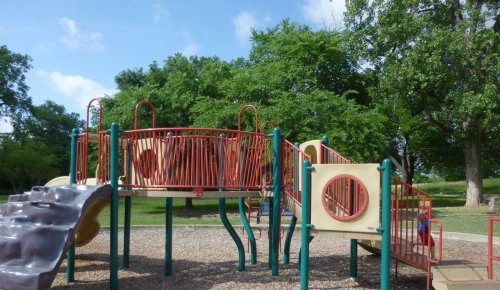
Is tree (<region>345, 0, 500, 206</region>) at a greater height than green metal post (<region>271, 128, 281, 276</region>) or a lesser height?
greater

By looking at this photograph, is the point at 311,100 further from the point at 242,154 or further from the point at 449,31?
the point at 242,154

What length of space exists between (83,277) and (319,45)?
19.8 meters

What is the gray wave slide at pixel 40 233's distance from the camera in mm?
5496

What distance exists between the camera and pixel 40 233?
5871 mm

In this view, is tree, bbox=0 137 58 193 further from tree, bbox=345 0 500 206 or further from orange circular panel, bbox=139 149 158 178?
orange circular panel, bbox=139 149 158 178

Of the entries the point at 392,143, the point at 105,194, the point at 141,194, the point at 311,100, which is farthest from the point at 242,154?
the point at 392,143

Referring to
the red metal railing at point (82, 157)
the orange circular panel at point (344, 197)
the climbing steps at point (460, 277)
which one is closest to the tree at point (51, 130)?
the red metal railing at point (82, 157)

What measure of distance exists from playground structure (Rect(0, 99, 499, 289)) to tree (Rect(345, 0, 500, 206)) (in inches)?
736

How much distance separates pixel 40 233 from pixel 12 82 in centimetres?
4838

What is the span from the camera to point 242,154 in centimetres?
754

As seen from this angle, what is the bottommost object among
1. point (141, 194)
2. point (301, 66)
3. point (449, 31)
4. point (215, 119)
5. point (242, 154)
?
point (141, 194)

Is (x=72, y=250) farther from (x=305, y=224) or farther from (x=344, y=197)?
(x=344, y=197)

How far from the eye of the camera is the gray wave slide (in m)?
5.50

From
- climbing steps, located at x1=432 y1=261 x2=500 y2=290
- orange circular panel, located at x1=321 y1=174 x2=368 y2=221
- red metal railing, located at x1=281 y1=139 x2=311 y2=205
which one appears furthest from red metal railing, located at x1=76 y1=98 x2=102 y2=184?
climbing steps, located at x1=432 y1=261 x2=500 y2=290
